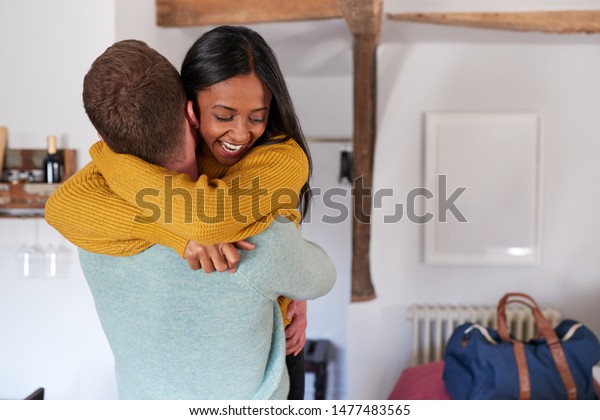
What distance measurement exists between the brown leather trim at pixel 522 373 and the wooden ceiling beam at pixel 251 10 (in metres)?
1.06

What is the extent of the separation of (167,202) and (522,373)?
1.23m

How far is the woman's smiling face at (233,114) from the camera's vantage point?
60 cm

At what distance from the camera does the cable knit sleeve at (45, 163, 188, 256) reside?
52 cm

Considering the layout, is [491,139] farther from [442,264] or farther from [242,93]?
[242,93]

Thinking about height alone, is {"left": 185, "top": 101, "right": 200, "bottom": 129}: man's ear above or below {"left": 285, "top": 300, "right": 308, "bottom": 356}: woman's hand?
above

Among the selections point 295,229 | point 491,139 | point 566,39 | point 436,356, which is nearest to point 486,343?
point 436,356

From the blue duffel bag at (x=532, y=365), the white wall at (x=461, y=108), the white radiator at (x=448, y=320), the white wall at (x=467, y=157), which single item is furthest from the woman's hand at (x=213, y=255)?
the white radiator at (x=448, y=320)

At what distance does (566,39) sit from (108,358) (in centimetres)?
192

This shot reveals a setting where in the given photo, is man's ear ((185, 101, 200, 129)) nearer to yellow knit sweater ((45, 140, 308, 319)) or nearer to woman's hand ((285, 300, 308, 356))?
yellow knit sweater ((45, 140, 308, 319))

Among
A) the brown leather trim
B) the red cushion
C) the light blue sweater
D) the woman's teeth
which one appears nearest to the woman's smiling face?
the woman's teeth

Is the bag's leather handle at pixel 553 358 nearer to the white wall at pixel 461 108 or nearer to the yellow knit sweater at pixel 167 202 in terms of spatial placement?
the white wall at pixel 461 108

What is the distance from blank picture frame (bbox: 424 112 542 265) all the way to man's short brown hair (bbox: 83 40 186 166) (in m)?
1.72

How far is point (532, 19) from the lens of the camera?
173 centimetres

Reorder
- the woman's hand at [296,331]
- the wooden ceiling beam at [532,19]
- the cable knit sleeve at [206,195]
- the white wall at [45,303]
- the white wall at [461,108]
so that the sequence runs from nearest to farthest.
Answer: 1. the cable knit sleeve at [206,195]
2. the woman's hand at [296,331]
3. the white wall at [45,303]
4. the wooden ceiling beam at [532,19]
5. the white wall at [461,108]
